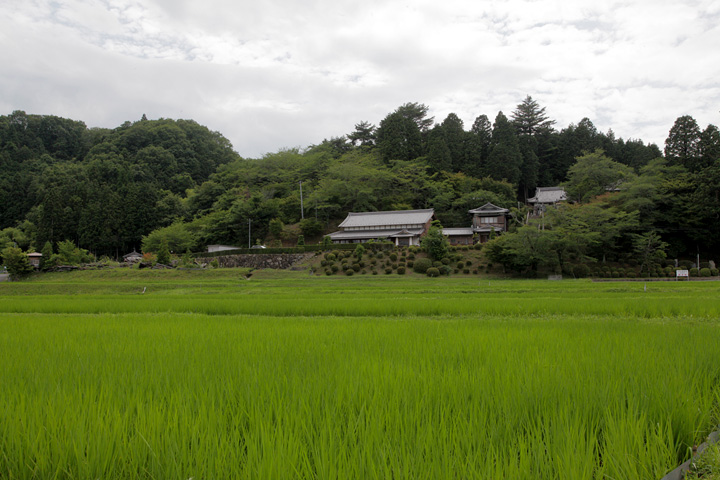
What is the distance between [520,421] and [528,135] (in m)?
62.8

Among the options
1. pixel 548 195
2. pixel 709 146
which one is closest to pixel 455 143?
pixel 548 195

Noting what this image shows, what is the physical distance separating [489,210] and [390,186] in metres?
13.5

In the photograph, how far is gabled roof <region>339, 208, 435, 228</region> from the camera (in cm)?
4219

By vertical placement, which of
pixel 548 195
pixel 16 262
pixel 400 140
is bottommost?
pixel 16 262

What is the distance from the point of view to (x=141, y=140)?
232 feet

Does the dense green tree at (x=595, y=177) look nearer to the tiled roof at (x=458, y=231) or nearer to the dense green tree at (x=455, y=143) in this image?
the tiled roof at (x=458, y=231)

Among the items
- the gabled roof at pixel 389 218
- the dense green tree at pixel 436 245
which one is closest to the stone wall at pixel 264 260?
the gabled roof at pixel 389 218

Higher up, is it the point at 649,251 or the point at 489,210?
the point at 489,210

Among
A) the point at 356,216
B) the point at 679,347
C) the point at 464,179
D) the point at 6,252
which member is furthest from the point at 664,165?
the point at 6,252

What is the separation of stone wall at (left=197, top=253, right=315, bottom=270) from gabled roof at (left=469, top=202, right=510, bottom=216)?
20.0 meters

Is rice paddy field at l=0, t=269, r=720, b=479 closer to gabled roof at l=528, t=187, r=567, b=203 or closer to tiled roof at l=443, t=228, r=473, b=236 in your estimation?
tiled roof at l=443, t=228, r=473, b=236

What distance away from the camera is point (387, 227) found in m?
42.4

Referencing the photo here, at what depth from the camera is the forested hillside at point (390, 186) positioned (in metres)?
31.9

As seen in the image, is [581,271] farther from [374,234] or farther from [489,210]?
[374,234]
